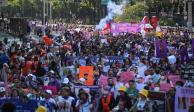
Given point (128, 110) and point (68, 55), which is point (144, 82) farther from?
point (68, 55)

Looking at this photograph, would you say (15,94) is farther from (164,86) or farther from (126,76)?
(126,76)

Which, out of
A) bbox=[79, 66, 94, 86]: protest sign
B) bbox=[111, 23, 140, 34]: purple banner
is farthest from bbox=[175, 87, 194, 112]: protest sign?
bbox=[111, 23, 140, 34]: purple banner

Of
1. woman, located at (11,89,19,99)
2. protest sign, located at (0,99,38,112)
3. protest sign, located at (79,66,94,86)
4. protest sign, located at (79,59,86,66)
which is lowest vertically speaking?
protest sign, located at (79,59,86,66)

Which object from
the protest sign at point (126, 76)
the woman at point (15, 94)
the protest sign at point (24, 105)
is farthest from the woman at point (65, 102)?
the protest sign at point (126, 76)

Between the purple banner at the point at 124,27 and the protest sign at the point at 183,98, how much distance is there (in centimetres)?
2909

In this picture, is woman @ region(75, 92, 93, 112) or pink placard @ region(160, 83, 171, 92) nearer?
woman @ region(75, 92, 93, 112)

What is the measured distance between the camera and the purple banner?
41.3 m

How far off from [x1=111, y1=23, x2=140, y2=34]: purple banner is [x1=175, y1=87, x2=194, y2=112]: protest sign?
2909 cm

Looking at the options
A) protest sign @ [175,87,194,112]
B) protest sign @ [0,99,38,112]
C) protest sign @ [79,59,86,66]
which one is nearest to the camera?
protest sign @ [175,87,194,112]

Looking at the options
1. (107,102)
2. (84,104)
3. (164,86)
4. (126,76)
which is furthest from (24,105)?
(126,76)

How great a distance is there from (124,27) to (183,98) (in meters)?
29.5

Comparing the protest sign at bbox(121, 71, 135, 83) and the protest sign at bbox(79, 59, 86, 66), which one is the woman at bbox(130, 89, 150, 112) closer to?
A: the protest sign at bbox(121, 71, 135, 83)

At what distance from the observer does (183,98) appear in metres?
12.1

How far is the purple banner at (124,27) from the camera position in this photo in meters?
41.3
